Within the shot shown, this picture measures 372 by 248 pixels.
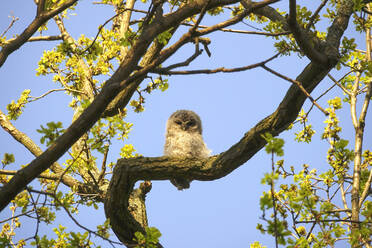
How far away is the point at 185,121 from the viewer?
664 cm

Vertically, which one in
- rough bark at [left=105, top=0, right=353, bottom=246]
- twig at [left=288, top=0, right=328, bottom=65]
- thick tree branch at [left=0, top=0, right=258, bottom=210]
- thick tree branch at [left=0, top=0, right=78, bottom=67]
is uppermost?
thick tree branch at [left=0, top=0, right=78, bottom=67]

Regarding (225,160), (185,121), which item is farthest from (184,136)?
(225,160)

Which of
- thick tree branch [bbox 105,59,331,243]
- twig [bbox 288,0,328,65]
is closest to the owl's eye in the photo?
thick tree branch [bbox 105,59,331,243]

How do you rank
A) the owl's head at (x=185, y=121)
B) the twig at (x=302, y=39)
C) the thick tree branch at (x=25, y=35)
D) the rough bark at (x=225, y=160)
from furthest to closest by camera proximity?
the owl's head at (x=185, y=121), the rough bark at (x=225, y=160), the thick tree branch at (x=25, y=35), the twig at (x=302, y=39)

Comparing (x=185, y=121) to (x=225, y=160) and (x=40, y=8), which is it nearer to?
(x=225, y=160)

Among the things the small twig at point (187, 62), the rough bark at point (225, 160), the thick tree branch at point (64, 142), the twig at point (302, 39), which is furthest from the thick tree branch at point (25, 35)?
the twig at point (302, 39)

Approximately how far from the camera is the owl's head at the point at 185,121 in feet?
21.6

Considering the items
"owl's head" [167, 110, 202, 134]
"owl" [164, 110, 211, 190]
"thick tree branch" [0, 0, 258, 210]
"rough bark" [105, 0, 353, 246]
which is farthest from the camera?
"owl's head" [167, 110, 202, 134]

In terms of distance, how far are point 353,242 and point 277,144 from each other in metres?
Result: 1.37

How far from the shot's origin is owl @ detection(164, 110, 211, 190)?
6203 mm

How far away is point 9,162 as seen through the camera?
13.4ft

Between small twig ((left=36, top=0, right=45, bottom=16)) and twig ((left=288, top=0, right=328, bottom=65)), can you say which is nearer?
twig ((left=288, top=0, right=328, bottom=65))

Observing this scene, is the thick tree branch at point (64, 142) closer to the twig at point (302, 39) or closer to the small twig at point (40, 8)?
the small twig at point (40, 8)

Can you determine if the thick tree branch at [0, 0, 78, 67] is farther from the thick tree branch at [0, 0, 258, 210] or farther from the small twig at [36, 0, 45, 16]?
the thick tree branch at [0, 0, 258, 210]
